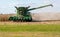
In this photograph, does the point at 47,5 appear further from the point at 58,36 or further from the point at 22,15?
the point at 58,36

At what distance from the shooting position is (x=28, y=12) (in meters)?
49.9

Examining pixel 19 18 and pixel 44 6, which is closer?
pixel 19 18

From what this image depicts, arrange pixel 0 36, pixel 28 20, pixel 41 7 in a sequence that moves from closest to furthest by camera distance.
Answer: pixel 0 36 < pixel 28 20 < pixel 41 7

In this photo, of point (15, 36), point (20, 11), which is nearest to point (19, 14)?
point (20, 11)

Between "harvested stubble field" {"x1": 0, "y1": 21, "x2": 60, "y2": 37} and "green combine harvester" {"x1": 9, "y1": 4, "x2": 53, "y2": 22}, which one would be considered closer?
"harvested stubble field" {"x1": 0, "y1": 21, "x2": 60, "y2": 37}

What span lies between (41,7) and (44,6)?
0.61 m

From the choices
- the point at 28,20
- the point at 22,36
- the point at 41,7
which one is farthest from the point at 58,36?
the point at 41,7

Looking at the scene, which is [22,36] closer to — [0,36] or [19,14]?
[0,36]

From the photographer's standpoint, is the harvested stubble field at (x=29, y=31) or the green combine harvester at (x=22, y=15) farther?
the green combine harvester at (x=22, y=15)

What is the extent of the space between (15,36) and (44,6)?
122ft

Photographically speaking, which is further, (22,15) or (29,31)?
(22,15)

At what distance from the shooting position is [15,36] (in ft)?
59.6

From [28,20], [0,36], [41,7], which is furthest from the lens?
[41,7]

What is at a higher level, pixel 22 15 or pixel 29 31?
pixel 29 31
